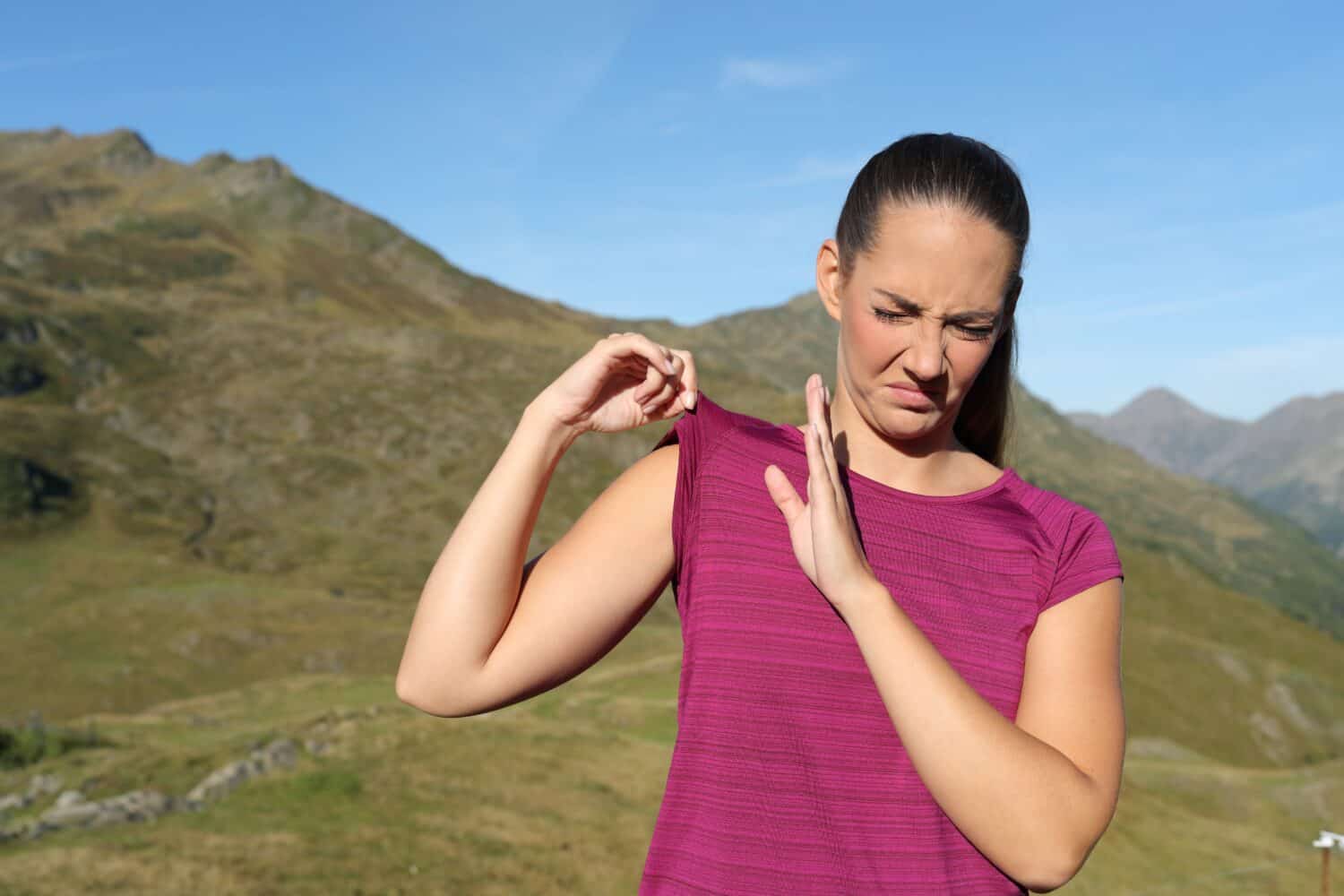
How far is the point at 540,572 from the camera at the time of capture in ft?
8.70

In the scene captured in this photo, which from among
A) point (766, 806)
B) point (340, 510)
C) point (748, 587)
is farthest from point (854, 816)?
point (340, 510)

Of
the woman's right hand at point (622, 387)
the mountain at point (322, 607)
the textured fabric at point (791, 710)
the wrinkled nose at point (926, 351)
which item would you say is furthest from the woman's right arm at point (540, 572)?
the mountain at point (322, 607)

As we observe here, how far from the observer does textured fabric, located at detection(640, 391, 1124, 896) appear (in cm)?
238

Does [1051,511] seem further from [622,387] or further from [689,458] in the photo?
[622,387]

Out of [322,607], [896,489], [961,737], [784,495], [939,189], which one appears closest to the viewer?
[961,737]

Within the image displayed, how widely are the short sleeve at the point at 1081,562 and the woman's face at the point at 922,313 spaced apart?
0.41m

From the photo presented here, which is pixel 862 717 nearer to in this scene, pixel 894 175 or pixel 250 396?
pixel 894 175

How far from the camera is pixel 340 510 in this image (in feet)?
341

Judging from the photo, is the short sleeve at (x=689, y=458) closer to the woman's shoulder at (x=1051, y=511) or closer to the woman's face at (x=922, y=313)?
the woman's face at (x=922, y=313)

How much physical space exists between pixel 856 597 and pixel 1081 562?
0.71 meters

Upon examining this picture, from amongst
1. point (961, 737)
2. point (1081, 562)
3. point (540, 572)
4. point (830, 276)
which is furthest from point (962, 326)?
point (540, 572)

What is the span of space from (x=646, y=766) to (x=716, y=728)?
2068 centimetres

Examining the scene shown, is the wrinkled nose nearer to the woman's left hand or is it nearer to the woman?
the woman

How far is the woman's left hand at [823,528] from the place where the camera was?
2.29 meters
